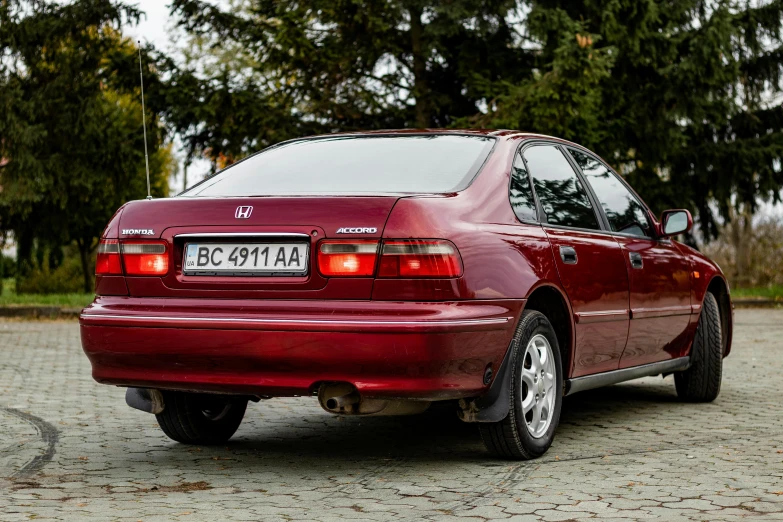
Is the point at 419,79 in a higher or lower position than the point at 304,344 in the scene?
higher

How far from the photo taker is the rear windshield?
17.1ft

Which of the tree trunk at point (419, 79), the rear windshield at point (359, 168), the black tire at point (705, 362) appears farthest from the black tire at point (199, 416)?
the tree trunk at point (419, 79)

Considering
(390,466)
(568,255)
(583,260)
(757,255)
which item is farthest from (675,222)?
(757,255)

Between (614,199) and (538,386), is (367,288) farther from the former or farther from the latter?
(614,199)

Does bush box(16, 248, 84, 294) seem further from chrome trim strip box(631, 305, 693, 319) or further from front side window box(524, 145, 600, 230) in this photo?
front side window box(524, 145, 600, 230)

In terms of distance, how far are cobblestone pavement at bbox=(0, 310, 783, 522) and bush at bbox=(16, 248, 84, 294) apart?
22.8m

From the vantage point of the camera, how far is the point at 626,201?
22.5ft

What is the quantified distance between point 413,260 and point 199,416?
6.11 feet

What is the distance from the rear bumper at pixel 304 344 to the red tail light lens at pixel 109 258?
196 mm

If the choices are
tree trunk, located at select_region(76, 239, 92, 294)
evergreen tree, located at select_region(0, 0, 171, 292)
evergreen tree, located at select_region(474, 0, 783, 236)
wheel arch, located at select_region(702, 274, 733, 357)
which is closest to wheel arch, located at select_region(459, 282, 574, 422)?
wheel arch, located at select_region(702, 274, 733, 357)

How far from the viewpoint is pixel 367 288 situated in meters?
4.68

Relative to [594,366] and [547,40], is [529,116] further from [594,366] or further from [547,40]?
[594,366]

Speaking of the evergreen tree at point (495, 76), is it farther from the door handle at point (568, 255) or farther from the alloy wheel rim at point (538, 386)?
the alloy wheel rim at point (538, 386)

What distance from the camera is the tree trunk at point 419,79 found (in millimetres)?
21406
